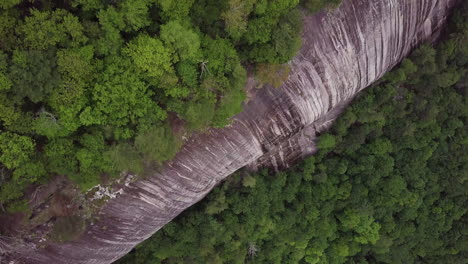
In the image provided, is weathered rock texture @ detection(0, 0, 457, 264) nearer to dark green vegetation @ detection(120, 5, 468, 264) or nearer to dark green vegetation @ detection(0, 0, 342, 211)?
dark green vegetation @ detection(0, 0, 342, 211)

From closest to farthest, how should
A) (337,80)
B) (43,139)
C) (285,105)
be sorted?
1. (43,139)
2. (285,105)
3. (337,80)

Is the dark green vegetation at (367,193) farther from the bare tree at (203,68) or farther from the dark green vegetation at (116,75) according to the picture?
the bare tree at (203,68)

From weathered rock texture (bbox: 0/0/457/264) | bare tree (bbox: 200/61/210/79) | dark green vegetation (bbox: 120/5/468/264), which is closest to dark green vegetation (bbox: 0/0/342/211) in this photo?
bare tree (bbox: 200/61/210/79)

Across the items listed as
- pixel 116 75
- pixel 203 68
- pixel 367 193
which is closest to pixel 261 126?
pixel 203 68

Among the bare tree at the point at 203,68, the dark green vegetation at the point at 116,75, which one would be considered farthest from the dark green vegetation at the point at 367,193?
the bare tree at the point at 203,68

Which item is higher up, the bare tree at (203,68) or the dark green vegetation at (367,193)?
the bare tree at (203,68)

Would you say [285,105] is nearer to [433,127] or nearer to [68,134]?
[68,134]

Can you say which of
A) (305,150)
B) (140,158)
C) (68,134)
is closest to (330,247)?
(305,150)
